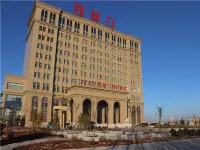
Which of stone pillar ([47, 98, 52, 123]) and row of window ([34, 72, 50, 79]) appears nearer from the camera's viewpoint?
stone pillar ([47, 98, 52, 123])

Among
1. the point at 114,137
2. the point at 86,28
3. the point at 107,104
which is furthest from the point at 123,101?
the point at 114,137

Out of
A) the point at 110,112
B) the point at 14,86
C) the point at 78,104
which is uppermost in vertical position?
the point at 14,86

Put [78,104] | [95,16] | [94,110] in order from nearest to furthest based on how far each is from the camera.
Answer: [78,104] → [94,110] → [95,16]

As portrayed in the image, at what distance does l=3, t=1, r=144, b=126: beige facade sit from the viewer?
5872 cm

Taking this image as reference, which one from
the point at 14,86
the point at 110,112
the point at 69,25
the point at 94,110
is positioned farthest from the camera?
the point at 69,25

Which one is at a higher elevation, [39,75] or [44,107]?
[39,75]

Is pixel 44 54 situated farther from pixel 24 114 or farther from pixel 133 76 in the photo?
pixel 133 76

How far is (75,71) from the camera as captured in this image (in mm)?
67562

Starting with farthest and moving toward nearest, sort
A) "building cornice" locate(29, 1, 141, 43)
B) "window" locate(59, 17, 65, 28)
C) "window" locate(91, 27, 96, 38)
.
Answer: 1. "window" locate(91, 27, 96, 38)
2. "window" locate(59, 17, 65, 28)
3. "building cornice" locate(29, 1, 141, 43)

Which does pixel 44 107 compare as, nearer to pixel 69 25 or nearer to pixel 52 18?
pixel 52 18

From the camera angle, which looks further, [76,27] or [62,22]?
[76,27]

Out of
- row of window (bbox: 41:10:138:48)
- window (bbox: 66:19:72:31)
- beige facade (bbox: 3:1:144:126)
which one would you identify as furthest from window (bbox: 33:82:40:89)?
window (bbox: 66:19:72:31)

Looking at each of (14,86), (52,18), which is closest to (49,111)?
(14,86)

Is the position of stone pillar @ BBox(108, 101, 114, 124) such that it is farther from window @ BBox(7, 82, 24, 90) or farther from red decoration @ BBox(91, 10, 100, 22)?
red decoration @ BBox(91, 10, 100, 22)
